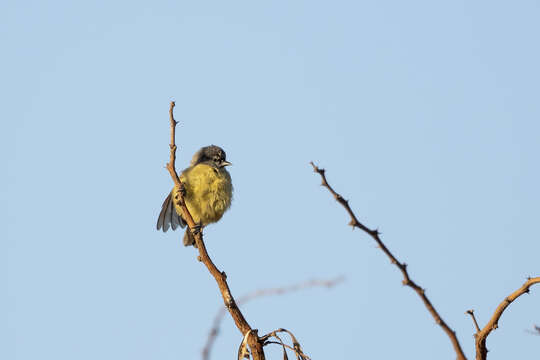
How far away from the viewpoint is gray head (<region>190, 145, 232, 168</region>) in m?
7.74

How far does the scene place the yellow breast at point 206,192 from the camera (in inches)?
270

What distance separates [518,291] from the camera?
5.46 feet

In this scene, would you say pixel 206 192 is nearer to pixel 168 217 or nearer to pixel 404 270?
pixel 168 217

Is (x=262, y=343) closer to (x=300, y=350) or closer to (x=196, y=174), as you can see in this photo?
(x=300, y=350)

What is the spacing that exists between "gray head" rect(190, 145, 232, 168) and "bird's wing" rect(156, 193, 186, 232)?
701 mm

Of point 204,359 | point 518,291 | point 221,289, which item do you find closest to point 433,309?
point 518,291

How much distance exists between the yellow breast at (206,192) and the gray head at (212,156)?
45 centimetres

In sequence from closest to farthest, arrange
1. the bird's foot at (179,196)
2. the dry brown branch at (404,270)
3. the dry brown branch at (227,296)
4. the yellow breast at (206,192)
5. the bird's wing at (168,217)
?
the dry brown branch at (404,270) → the dry brown branch at (227,296) → the bird's foot at (179,196) → the yellow breast at (206,192) → the bird's wing at (168,217)

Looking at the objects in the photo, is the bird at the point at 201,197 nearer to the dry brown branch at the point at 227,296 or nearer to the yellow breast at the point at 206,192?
the yellow breast at the point at 206,192

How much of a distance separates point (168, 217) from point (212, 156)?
977mm

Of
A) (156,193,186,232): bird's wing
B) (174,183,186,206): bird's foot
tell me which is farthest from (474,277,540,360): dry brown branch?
(156,193,186,232): bird's wing

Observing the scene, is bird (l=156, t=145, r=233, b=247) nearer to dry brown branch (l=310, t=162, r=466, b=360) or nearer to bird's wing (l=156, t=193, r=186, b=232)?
bird's wing (l=156, t=193, r=186, b=232)

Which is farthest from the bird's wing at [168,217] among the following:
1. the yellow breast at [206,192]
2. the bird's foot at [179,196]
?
the bird's foot at [179,196]

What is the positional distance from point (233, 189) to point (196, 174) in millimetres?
620
